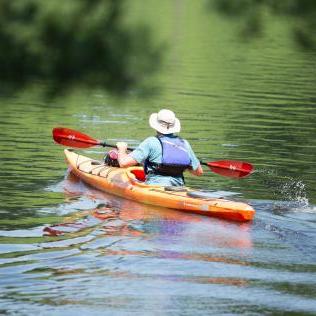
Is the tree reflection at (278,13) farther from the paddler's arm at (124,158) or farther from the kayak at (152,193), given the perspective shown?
the paddler's arm at (124,158)

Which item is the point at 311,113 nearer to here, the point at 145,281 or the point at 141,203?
the point at 141,203

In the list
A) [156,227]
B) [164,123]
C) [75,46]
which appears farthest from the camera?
[164,123]

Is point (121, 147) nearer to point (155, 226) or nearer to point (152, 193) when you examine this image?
point (152, 193)

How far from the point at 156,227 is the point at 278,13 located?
5419 mm

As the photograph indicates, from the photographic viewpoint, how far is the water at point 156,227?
26.6 feet

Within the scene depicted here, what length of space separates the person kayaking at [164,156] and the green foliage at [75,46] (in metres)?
6.77

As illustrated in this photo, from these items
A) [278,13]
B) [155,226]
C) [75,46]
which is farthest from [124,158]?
[75,46]

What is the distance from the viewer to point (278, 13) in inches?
239

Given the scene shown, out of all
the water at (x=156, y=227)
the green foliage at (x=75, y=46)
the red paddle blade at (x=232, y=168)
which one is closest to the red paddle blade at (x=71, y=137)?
the water at (x=156, y=227)

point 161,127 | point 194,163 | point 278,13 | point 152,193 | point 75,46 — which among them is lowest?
point 152,193

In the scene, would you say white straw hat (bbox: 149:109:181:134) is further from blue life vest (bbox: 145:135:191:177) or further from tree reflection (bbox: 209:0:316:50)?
tree reflection (bbox: 209:0:316:50)

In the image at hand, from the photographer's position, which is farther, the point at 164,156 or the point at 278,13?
the point at 164,156

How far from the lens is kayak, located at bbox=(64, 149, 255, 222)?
38.1 feet

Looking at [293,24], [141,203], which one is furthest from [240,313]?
[141,203]
